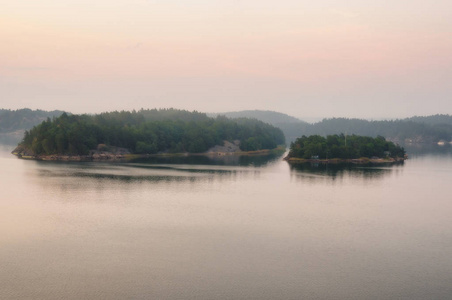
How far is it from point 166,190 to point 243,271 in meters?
32.6

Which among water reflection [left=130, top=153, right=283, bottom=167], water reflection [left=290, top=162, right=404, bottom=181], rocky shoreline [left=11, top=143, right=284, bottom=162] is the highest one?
rocky shoreline [left=11, top=143, right=284, bottom=162]

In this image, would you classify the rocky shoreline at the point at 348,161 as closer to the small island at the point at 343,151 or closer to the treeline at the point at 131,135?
the small island at the point at 343,151

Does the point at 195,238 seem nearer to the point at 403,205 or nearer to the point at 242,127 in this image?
the point at 403,205

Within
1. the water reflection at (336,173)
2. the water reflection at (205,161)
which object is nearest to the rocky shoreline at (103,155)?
the water reflection at (205,161)

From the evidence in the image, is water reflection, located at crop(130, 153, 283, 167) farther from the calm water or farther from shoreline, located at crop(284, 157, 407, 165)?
the calm water

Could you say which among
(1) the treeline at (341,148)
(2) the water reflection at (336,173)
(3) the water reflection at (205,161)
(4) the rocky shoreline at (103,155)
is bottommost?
(2) the water reflection at (336,173)

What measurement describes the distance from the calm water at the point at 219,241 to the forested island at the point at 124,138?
45304 mm

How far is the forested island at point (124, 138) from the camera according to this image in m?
108

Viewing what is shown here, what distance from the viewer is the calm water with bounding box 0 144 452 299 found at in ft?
82.7

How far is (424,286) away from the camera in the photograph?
25.8 metres

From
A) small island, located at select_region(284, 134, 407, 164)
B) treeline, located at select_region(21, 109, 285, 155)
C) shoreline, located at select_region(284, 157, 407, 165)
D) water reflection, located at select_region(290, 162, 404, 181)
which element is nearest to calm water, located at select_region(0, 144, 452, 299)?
water reflection, located at select_region(290, 162, 404, 181)

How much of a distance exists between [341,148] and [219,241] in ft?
290

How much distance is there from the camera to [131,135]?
125812 millimetres

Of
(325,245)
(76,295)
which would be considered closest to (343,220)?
(325,245)
